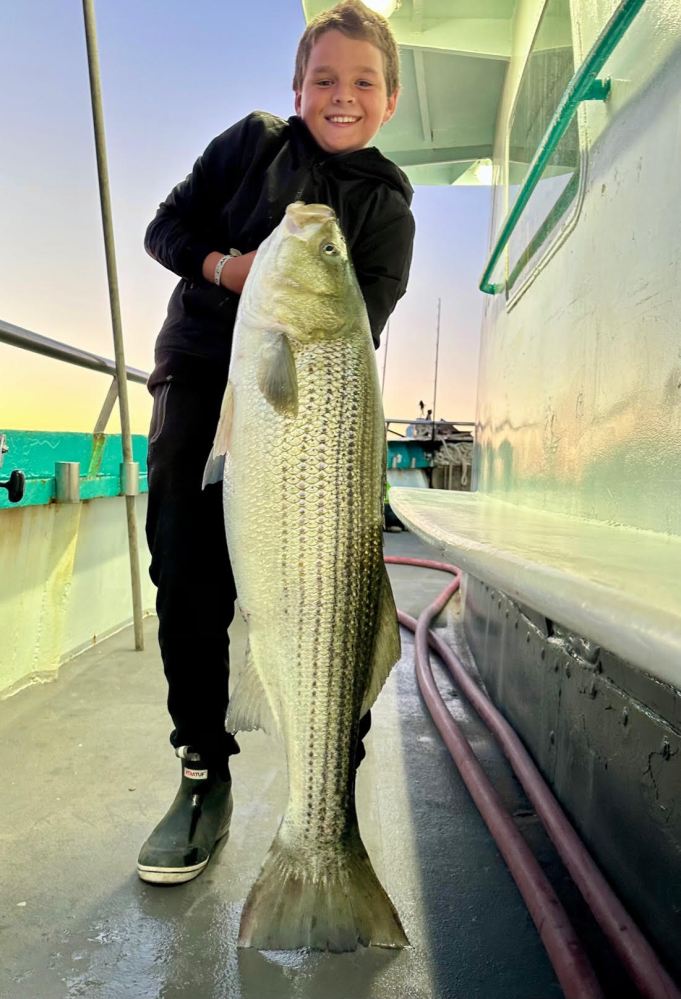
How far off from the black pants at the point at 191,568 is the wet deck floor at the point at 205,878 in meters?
0.38

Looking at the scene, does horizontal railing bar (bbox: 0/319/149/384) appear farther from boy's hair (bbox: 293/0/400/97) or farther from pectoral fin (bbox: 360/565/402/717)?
Result: pectoral fin (bbox: 360/565/402/717)

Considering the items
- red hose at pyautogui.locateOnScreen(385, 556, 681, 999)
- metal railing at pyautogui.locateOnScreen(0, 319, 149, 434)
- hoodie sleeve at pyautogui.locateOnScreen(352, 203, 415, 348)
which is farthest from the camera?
metal railing at pyautogui.locateOnScreen(0, 319, 149, 434)

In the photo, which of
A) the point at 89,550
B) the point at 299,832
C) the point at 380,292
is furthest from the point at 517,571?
the point at 89,550

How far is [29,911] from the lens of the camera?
5.35ft

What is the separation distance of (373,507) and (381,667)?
356 millimetres

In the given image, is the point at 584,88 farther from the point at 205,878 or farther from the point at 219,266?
the point at 205,878

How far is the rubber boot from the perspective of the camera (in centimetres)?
175

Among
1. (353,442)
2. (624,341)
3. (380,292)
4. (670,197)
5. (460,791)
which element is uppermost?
(670,197)

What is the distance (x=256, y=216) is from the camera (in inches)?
71.4

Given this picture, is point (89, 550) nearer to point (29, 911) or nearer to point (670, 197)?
point (29, 911)

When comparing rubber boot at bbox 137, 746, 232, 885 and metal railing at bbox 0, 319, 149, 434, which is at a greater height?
metal railing at bbox 0, 319, 149, 434

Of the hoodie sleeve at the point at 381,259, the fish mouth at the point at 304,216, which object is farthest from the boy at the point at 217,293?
the fish mouth at the point at 304,216

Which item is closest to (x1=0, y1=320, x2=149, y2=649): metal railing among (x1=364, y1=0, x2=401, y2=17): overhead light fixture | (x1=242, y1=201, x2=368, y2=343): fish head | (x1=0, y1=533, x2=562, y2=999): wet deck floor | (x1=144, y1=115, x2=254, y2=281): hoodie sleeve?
(x1=0, y1=533, x2=562, y2=999): wet deck floor

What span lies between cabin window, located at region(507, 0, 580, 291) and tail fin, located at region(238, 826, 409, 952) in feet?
7.47
